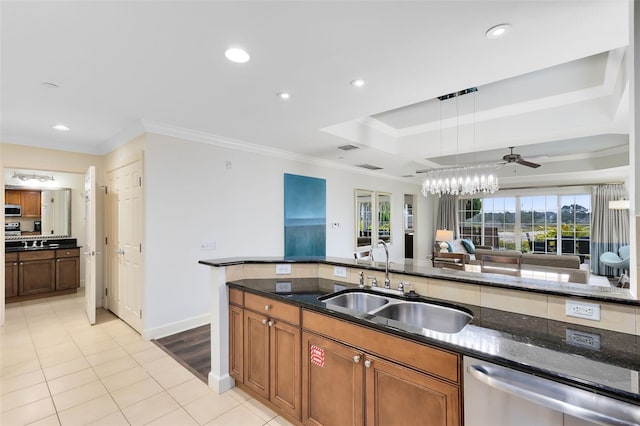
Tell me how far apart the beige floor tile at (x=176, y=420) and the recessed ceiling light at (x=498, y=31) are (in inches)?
127

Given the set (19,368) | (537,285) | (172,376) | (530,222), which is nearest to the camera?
(537,285)

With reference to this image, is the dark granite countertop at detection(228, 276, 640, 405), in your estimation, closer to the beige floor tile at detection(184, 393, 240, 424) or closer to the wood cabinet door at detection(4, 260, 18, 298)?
the beige floor tile at detection(184, 393, 240, 424)

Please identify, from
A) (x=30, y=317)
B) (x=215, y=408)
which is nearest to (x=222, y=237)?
(x=215, y=408)

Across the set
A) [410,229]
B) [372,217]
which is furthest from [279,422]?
[410,229]

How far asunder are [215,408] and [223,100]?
2.64 meters

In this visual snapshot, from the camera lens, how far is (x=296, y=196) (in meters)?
5.08

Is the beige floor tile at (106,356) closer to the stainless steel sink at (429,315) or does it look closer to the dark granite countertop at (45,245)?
the stainless steel sink at (429,315)

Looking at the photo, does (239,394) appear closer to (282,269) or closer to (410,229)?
(282,269)

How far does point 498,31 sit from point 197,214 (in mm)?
3563

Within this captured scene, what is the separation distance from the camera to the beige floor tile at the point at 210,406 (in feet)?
7.01

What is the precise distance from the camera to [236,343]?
94.0 inches

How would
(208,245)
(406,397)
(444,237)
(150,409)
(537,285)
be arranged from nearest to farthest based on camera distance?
(406,397) → (537,285) → (150,409) → (208,245) → (444,237)

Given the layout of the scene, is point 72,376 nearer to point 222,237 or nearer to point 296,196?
point 222,237

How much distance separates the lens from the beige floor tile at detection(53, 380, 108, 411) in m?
2.28
